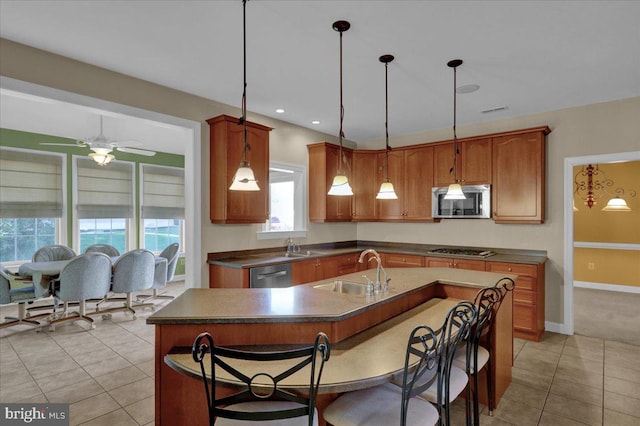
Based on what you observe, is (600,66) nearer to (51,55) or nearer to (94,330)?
(51,55)

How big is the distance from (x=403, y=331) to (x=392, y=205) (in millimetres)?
3600

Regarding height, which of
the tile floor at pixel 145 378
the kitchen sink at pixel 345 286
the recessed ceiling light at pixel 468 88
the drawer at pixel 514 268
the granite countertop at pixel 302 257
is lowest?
the tile floor at pixel 145 378

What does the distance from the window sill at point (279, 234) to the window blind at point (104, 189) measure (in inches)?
143

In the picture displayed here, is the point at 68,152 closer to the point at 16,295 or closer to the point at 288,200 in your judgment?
the point at 16,295

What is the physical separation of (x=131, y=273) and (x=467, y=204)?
473 cm

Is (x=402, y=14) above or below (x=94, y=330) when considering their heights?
above

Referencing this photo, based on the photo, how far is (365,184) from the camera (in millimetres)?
5785

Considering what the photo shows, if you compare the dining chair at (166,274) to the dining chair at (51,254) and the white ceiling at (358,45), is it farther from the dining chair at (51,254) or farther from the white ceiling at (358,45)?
the white ceiling at (358,45)

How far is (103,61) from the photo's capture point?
10.1ft

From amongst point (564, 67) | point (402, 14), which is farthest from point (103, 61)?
point (564, 67)

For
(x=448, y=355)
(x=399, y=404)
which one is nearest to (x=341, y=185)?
(x=448, y=355)

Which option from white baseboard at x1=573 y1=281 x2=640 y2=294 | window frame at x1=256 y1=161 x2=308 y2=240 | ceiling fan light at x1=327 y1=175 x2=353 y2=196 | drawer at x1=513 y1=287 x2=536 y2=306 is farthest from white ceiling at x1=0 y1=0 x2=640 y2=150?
white baseboard at x1=573 y1=281 x2=640 y2=294

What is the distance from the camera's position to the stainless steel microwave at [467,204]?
469cm

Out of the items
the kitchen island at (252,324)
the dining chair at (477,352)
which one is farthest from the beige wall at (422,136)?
the dining chair at (477,352)
